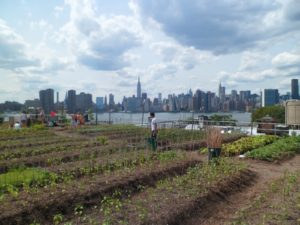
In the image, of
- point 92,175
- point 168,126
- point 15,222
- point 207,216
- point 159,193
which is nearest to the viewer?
point 15,222

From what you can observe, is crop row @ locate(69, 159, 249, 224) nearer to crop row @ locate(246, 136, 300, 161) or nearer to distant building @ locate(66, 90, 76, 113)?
crop row @ locate(246, 136, 300, 161)

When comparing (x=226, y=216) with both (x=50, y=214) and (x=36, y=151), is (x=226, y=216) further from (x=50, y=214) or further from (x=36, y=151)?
(x=36, y=151)

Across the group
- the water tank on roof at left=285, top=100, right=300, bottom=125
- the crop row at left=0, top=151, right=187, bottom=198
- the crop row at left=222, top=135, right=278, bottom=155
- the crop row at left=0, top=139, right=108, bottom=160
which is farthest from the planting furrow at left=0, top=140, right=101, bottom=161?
the water tank on roof at left=285, top=100, right=300, bottom=125

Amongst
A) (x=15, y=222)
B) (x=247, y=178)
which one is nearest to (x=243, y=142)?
(x=247, y=178)

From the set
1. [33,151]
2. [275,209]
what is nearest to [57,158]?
[33,151]

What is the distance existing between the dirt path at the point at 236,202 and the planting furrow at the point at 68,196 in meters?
1.86

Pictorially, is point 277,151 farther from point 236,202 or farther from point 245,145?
point 236,202

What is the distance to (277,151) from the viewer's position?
1381cm

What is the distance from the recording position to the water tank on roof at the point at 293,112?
969 inches

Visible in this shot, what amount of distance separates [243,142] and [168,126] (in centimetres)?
932

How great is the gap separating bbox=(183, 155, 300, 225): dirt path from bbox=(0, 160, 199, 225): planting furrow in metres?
1.86

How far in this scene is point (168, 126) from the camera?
81.8 ft

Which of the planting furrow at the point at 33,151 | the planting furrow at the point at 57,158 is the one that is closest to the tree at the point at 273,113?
the planting furrow at the point at 33,151

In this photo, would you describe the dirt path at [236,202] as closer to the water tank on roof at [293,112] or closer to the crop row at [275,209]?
the crop row at [275,209]
